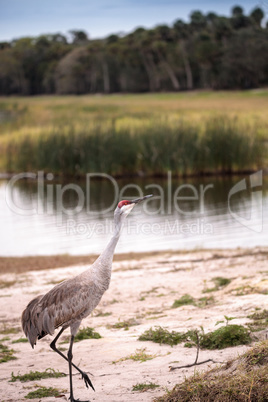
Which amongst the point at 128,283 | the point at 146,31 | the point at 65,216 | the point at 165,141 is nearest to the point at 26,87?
the point at 146,31

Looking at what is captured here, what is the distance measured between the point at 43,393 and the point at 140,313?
279 centimetres

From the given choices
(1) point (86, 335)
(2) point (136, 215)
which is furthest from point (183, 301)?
(2) point (136, 215)

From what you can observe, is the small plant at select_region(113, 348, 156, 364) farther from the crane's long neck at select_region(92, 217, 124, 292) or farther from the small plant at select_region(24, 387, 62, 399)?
the crane's long neck at select_region(92, 217, 124, 292)

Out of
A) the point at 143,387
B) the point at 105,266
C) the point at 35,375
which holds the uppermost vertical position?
the point at 105,266

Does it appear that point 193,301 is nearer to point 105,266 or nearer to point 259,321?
point 259,321

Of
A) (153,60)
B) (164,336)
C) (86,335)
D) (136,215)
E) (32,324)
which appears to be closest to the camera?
(32,324)

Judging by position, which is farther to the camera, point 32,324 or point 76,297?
point 32,324

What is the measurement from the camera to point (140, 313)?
7.79 m

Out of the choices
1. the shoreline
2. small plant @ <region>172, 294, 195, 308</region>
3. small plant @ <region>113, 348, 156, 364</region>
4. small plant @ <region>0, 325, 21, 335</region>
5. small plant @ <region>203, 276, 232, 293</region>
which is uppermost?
small plant @ <region>113, 348, 156, 364</region>

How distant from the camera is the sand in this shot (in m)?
5.32

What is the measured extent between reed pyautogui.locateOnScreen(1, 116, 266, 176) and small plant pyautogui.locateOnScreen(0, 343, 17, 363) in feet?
53.2

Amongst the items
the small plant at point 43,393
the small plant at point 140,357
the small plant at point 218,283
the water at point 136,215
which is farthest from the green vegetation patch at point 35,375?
the water at point 136,215

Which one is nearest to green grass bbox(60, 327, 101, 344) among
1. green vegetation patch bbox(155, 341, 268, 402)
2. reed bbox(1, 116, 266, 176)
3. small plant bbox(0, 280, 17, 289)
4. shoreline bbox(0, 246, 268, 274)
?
green vegetation patch bbox(155, 341, 268, 402)

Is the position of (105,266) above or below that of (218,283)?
above
